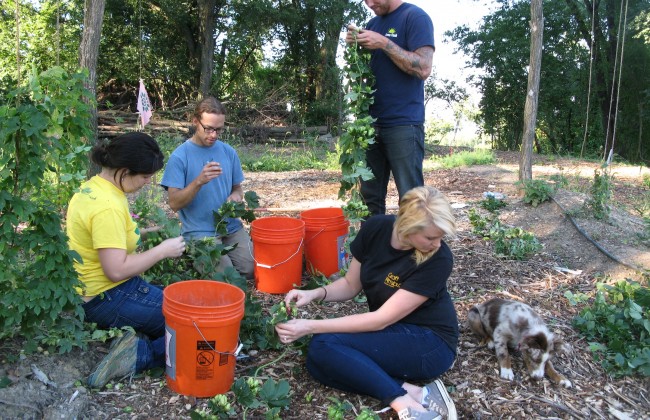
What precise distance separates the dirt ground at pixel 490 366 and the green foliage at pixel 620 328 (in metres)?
0.06

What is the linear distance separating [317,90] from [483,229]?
13.6 metres

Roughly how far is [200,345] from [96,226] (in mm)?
711

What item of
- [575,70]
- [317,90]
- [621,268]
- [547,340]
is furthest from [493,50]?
[547,340]

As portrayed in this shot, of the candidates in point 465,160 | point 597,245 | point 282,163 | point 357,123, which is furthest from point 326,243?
point 465,160

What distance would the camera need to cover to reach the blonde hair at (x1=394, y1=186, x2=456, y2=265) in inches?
86.9

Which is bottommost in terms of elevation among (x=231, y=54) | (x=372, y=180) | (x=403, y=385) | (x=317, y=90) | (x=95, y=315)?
(x=403, y=385)

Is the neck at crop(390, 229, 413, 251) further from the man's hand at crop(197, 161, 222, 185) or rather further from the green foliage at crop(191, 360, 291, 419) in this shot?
the man's hand at crop(197, 161, 222, 185)

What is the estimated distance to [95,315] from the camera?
8.29ft

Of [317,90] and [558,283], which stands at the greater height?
[317,90]

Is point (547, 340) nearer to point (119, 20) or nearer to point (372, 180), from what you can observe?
point (372, 180)

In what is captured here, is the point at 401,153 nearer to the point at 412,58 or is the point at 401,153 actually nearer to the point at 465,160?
the point at 412,58

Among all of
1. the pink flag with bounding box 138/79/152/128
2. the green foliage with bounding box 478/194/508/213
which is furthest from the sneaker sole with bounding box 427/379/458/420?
the pink flag with bounding box 138/79/152/128

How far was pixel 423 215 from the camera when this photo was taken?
7.31 feet

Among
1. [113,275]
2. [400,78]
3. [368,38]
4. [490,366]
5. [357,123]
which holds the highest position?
[368,38]
